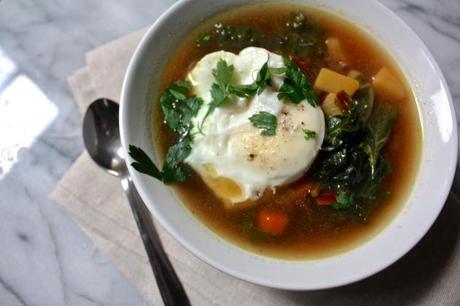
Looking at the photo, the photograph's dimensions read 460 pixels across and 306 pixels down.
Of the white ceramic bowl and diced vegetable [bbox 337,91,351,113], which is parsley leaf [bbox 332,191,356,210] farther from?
diced vegetable [bbox 337,91,351,113]

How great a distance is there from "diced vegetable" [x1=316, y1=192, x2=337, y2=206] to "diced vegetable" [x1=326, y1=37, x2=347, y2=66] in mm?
574

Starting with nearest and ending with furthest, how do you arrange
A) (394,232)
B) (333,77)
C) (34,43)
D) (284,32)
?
(394,232), (333,77), (284,32), (34,43)

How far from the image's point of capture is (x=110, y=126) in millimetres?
2238

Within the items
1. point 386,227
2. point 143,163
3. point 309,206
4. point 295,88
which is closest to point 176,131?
point 143,163

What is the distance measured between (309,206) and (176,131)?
0.60 meters

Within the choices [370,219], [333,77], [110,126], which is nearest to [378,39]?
[333,77]

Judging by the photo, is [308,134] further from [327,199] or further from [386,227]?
[386,227]

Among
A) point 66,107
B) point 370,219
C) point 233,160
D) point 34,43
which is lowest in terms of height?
point 370,219

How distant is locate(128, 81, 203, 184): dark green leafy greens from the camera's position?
1.87 m

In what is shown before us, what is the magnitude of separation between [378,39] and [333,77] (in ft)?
0.86

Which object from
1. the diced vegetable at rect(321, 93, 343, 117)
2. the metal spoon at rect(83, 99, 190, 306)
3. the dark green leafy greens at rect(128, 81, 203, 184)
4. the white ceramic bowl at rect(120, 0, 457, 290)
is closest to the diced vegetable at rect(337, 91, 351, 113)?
the diced vegetable at rect(321, 93, 343, 117)

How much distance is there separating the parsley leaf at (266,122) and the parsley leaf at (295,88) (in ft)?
0.29

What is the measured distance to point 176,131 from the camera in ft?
6.74

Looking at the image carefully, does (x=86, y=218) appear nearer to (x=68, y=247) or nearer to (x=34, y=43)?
(x=68, y=247)
